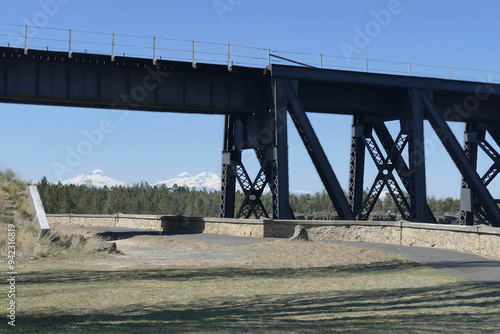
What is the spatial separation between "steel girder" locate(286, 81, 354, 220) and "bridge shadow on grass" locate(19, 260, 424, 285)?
13.2 m

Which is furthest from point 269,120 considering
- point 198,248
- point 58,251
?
point 58,251

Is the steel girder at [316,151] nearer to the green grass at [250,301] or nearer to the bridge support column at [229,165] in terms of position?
the bridge support column at [229,165]

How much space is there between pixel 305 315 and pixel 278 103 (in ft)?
68.2

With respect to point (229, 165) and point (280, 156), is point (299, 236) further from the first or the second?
point (229, 165)

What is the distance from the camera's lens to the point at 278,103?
29.9 m

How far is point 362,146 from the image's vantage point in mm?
35812

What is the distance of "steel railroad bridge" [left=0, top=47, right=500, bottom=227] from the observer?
28.5m

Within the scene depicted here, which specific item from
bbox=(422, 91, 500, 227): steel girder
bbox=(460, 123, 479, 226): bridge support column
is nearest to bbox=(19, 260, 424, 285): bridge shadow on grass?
bbox=(422, 91, 500, 227): steel girder

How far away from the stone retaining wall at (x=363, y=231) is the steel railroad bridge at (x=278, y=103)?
2.13 m

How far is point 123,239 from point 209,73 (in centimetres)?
932

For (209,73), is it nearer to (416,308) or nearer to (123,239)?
(123,239)

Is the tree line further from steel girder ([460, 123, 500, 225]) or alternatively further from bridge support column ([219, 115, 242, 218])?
bridge support column ([219, 115, 242, 218])

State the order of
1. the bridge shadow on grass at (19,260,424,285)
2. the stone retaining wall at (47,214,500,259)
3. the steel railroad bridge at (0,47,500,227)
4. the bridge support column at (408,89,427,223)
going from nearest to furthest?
1. the bridge shadow on grass at (19,260,424,285)
2. the stone retaining wall at (47,214,500,259)
3. the steel railroad bridge at (0,47,500,227)
4. the bridge support column at (408,89,427,223)

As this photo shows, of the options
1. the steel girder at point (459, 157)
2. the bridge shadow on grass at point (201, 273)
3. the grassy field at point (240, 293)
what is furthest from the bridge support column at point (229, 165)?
the bridge shadow on grass at point (201, 273)
